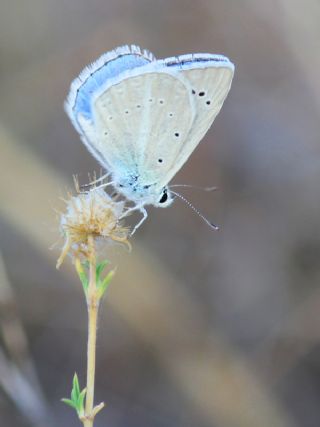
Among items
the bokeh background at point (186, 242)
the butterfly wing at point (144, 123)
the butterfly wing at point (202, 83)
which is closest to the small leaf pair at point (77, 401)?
the butterfly wing at point (144, 123)

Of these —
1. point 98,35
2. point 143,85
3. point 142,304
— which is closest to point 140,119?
point 143,85

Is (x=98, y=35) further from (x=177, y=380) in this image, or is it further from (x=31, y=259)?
(x=177, y=380)

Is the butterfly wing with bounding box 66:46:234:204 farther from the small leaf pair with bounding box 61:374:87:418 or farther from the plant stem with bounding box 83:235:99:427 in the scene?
the small leaf pair with bounding box 61:374:87:418

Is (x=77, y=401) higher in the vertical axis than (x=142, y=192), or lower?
lower

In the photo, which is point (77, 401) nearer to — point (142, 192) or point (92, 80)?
point (142, 192)

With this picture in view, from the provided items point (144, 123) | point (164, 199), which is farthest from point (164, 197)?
point (144, 123)

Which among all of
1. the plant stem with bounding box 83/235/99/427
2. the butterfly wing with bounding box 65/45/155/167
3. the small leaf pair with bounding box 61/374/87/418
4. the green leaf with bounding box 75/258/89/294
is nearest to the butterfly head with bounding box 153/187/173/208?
the butterfly wing with bounding box 65/45/155/167

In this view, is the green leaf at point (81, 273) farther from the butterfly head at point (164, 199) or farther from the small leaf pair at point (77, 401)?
the butterfly head at point (164, 199)
